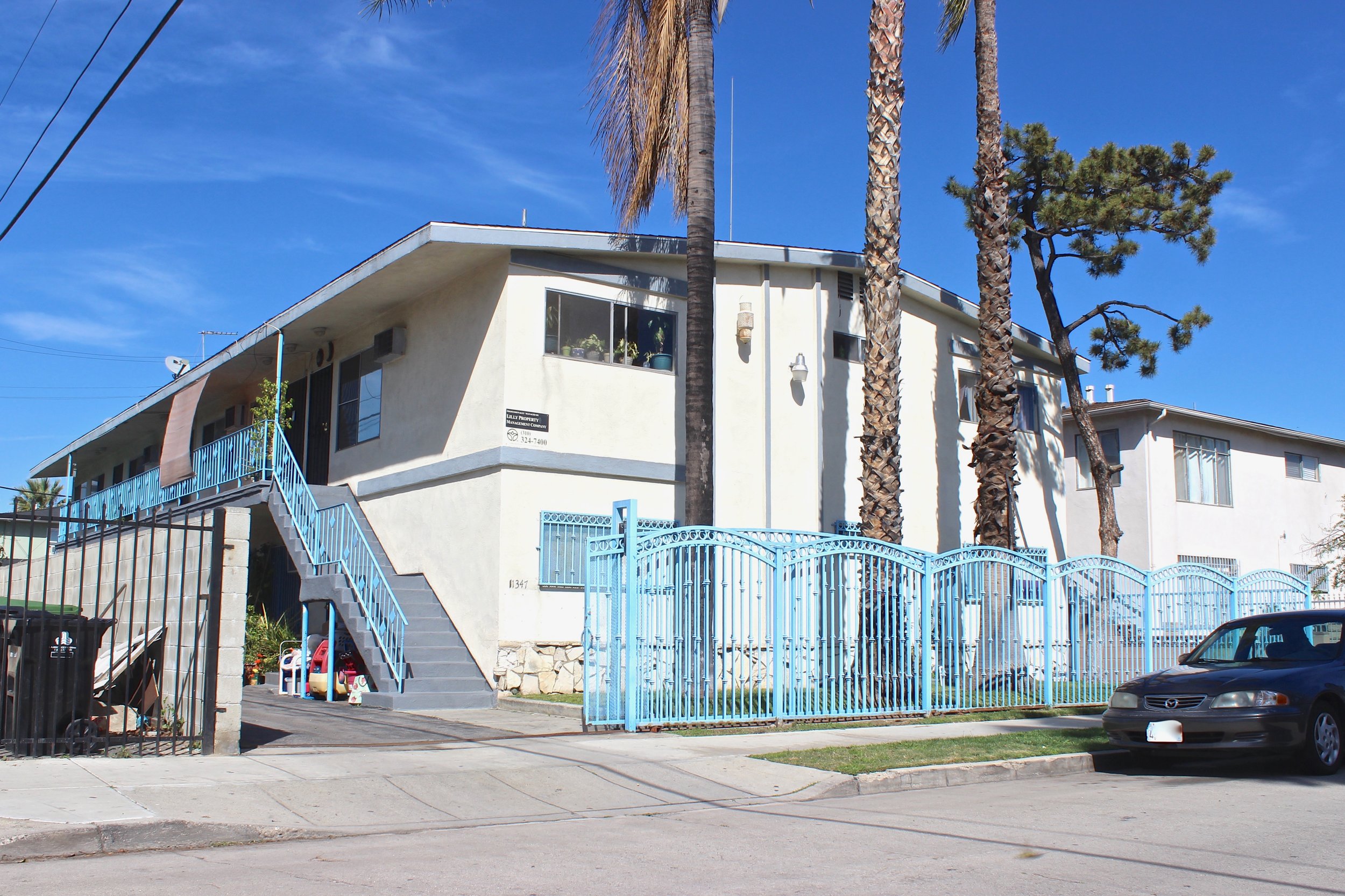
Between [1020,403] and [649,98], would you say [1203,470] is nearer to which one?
[1020,403]

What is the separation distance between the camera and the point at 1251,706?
9445 millimetres

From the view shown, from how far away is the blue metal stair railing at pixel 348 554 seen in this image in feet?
48.9

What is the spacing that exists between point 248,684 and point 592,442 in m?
6.97

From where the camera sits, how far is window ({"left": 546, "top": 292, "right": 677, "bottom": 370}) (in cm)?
1677

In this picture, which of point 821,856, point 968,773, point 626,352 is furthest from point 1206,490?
point 821,856

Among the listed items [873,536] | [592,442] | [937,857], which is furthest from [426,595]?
[937,857]

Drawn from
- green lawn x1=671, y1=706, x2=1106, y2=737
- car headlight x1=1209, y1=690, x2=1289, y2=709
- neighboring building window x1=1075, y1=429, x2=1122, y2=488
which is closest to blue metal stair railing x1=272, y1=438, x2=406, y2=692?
green lawn x1=671, y1=706, x2=1106, y2=737

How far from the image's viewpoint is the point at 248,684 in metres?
18.2

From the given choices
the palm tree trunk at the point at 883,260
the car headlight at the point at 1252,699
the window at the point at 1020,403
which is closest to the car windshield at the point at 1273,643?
the car headlight at the point at 1252,699

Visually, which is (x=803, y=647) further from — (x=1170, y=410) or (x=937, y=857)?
(x=1170, y=410)

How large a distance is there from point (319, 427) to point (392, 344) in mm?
3380

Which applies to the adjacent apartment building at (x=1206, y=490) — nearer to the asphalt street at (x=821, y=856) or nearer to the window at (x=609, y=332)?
the window at (x=609, y=332)

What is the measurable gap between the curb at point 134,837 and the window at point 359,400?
12.8m

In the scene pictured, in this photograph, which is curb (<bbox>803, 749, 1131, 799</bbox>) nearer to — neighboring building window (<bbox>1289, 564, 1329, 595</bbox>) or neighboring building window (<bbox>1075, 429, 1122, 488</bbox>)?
neighboring building window (<bbox>1075, 429, 1122, 488</bbox>)
